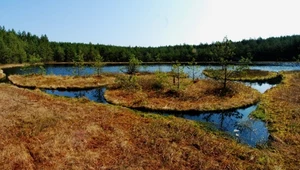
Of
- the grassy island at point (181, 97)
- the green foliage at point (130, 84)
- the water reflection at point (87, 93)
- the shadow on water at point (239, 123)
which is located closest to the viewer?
the shadow on water at point (239, 123)

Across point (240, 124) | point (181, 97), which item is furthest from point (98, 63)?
point (240, 124)

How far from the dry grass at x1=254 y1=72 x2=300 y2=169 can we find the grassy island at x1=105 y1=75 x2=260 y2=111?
2875 mm

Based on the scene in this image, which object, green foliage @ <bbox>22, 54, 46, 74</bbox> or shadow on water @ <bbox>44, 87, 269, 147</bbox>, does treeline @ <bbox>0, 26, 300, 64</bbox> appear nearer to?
green foliage @ <bbox>22, 54, 46, 74</bbox>

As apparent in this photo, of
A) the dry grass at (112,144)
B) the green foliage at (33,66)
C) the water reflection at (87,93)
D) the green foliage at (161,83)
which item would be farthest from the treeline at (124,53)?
the dry grass at (112,144)

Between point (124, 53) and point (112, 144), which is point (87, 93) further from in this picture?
point (124, 53)

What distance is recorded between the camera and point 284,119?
24.5 meters

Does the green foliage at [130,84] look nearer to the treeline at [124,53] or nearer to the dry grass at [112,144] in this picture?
the dry grass at [112,144]

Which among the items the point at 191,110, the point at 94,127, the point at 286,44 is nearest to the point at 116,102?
the point at 191,110

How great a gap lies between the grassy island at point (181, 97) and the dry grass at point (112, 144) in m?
6.77

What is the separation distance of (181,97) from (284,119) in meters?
13.9

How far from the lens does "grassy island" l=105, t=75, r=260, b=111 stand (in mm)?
30797

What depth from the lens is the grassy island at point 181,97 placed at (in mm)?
30797

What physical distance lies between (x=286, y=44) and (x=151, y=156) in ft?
447

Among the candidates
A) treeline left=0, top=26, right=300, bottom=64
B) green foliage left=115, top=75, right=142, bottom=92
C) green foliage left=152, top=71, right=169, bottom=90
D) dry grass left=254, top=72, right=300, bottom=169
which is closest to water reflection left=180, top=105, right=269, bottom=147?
dry grass left=254, top=72, right=300, bottom=169
